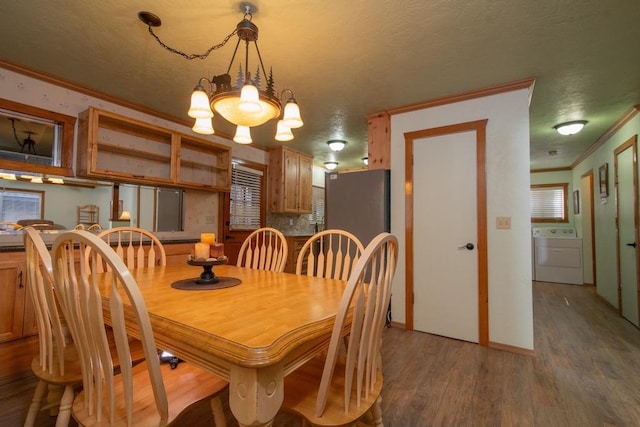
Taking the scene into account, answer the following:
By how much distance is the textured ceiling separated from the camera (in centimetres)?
175

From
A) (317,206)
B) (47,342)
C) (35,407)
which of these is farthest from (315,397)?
(317,206)

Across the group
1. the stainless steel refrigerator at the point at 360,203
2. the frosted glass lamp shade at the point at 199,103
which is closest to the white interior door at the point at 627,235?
the stainless steel refrigerator at the point at 360,203

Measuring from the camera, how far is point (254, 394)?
0.75 m

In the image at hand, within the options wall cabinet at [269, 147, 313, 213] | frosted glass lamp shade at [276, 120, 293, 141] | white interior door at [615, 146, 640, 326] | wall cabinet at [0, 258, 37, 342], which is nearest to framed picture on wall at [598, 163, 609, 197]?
white interior door at [615, 146, 640, 326]

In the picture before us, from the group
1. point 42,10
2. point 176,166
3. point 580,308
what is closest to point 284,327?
point 42,10

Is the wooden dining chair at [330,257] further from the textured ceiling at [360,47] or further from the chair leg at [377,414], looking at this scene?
the textured ceiling at [360,47]

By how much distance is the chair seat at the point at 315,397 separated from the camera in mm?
921

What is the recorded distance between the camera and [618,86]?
2602mm

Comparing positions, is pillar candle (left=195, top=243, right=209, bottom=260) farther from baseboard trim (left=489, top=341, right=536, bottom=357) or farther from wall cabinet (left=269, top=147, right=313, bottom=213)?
wall cabinet (left=269, top=147, right=313, bottom=213)

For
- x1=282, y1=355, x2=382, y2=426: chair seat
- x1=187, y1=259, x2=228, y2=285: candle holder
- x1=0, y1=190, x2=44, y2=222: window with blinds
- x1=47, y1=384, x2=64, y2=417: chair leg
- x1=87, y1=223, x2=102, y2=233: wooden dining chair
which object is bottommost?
x1=47, y1=384, x2=64, y2=417: chair leg

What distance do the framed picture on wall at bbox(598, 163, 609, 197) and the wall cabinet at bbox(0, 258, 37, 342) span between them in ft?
20.2

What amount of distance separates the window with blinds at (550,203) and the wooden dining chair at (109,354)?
6.85 meters

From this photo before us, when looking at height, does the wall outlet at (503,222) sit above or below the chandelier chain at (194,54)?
below

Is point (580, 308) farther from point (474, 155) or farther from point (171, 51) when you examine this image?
point (171, 51)
